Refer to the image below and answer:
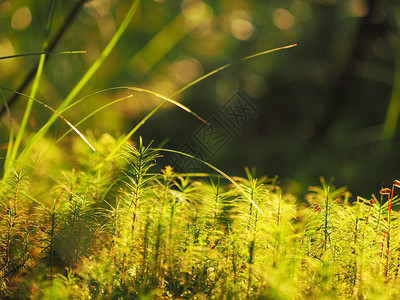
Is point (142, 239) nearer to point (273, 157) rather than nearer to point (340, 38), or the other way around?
point (273, 157)

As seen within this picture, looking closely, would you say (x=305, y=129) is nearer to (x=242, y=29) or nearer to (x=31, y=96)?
(x=242, y=29)

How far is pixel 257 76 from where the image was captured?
5.65 feet

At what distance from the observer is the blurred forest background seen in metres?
1.10

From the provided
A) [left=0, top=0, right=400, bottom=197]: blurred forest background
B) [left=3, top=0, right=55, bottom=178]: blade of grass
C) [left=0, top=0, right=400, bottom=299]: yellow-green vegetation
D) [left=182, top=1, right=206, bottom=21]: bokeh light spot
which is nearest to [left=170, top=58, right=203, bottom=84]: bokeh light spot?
[left=0, top=0, right=400, bottom=197]: blurred forest background

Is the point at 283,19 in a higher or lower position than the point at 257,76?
higher

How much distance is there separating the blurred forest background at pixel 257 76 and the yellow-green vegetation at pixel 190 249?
473mm

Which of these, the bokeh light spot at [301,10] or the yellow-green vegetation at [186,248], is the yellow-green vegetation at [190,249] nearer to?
the yellow-green vegetation at [186,248]

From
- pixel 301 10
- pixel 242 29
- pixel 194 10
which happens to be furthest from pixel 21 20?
pixel 301 10

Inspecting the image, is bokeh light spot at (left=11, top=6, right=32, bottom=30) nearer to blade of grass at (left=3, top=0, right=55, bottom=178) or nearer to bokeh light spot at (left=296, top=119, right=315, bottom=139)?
blade of grass at (left=3, top=0, right=55, bottom=178)

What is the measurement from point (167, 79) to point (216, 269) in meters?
1.53

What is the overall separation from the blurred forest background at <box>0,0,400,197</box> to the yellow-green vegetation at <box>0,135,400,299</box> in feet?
1.55

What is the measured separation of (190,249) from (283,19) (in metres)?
1.62

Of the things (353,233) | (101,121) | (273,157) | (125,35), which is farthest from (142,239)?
(125,35)

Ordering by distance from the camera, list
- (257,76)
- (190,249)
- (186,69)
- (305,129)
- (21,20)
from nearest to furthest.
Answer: (190,249), (21,20), (305,129), (257,76), (186,69)
